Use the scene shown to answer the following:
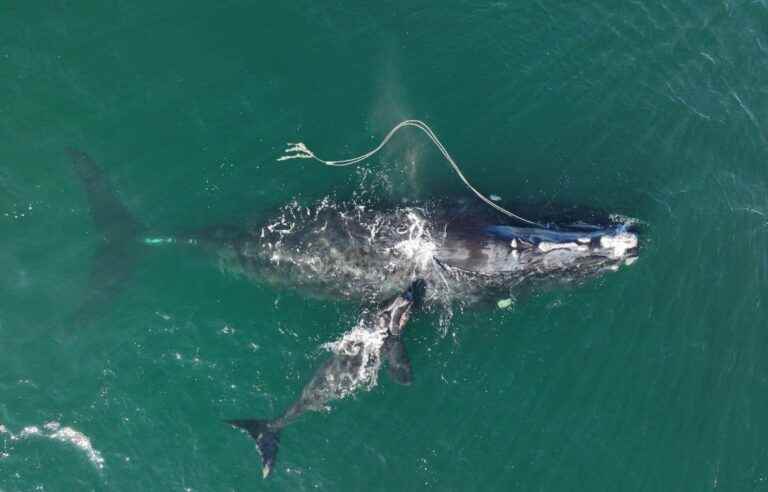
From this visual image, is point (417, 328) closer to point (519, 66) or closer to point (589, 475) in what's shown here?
point (589, 475)

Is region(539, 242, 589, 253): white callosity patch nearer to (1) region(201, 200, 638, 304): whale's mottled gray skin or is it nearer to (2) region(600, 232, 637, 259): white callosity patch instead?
(1) region(201, 200, 638, 304): whale's mottled gray skin

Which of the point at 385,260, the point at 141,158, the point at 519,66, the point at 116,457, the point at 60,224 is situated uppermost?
the point at 519,66

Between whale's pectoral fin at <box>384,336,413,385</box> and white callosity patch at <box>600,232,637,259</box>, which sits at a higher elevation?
white callosity patch at <box>600,232,637,259</box>

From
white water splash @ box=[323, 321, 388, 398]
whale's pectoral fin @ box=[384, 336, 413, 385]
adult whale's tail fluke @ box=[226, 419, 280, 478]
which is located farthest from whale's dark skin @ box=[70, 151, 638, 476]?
adult whale's tail fluke @ box=[226, 419, 280, 478]

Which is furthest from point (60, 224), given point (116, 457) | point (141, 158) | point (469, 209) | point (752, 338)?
point (752, 338)

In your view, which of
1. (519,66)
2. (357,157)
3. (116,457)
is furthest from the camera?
(519,66)

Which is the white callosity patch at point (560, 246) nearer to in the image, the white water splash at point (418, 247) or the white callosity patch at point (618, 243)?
the white callosity patch at point (618, 243)

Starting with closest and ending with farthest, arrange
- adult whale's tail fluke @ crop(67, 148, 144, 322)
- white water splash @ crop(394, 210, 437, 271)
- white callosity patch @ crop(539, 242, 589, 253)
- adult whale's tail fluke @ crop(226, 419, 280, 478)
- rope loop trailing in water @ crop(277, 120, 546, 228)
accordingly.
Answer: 1. adult whale's tail fluke @ crop(226, 419, 280, 478)
2. adult whale's tail fluke @ crop(67, 148, 144, 322)
3. white water splash @ crop(394, 210, 437, 271)
4. white callosity patch @ crop(539, 242, 589, 253)
5. rope loop trailing in water @ crop(277, 120, 546, 228)

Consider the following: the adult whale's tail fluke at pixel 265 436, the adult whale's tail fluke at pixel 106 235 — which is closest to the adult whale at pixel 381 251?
the adult whale's tail fluke at pixel 106 235

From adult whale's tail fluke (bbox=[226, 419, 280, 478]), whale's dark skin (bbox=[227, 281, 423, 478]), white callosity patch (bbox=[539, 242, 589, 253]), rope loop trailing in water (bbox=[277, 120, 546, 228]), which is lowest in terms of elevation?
adult whale's tail fluke (bbox=[226, 419, 280, 478])
